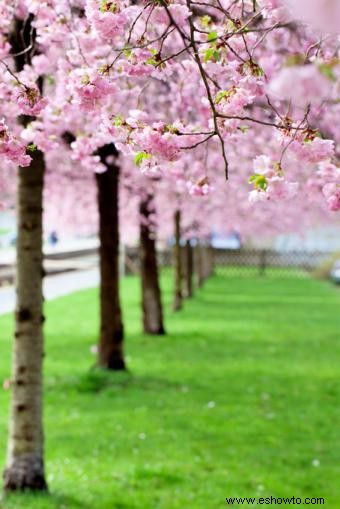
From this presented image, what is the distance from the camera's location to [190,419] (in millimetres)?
9328

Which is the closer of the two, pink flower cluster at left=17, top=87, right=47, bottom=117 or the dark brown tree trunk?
pink flower cluster at left=17, top=87, right=47, bottom=117

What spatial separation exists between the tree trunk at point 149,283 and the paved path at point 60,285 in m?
5.22

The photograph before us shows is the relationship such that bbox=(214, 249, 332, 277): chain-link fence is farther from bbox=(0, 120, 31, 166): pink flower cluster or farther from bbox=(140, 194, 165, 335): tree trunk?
bbox=(0, 120, 31, 166): pink flower cluster

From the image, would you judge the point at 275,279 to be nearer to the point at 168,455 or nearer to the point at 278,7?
the point at 168,455

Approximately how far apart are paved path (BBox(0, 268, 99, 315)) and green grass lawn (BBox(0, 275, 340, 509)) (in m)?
5.20

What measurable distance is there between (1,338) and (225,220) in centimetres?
1273

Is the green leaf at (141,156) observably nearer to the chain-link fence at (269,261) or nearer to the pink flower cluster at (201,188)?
the pink flower cluster at (201,188)

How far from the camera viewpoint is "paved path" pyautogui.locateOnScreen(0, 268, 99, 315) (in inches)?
935

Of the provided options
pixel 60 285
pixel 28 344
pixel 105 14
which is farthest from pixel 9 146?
pixel 60 285

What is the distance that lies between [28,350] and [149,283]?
1045cm

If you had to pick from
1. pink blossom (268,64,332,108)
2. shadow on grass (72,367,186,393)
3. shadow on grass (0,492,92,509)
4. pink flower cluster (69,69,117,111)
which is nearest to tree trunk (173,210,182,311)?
shadow on grass (72,367,186,393)

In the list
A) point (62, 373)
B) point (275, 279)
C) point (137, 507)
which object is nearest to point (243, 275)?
point (275, 279)

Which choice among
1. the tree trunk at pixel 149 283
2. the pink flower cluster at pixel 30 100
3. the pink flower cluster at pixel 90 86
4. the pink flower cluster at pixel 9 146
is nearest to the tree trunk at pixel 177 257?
the tree trunk at pixel 149 283

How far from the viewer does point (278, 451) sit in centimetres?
802
